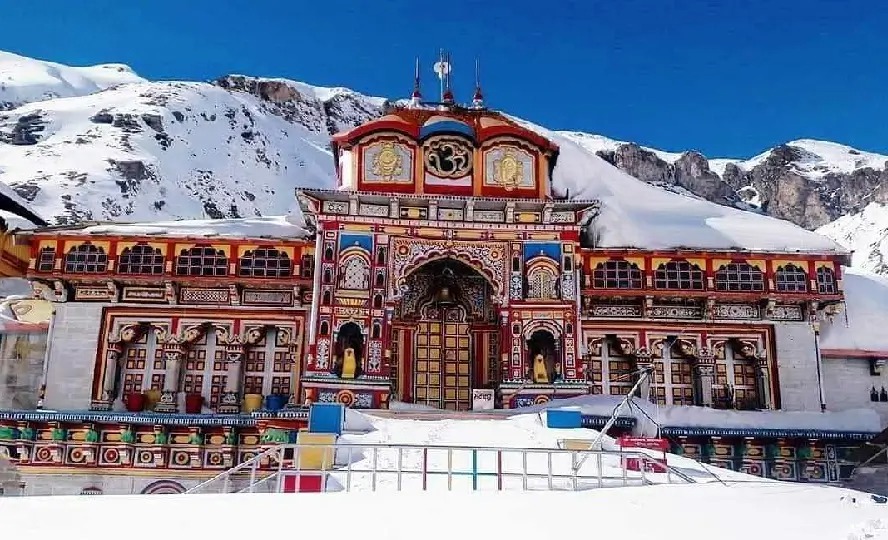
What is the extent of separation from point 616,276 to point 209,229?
1183 cm

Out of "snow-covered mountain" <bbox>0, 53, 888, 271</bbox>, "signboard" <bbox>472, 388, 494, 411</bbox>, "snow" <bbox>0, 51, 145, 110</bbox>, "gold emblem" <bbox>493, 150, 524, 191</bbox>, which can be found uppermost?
"snow" <bbox>0, 51, 145, 110</bbox>

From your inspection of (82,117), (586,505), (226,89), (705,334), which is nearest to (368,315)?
(705,334)

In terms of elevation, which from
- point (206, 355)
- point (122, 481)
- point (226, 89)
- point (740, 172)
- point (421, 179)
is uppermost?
point (226, 89)

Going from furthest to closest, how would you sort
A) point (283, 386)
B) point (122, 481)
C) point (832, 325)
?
point (832, 325) → point (283, 386) → point (122, 481)

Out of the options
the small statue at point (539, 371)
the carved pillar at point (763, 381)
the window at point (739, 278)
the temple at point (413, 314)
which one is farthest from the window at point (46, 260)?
the carved pillar at point (763, 381)

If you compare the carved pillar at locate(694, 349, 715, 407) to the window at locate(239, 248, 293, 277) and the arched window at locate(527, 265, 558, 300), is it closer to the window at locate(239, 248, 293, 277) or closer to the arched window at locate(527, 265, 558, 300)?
the arched window at locate(527, 265, 558, 300)

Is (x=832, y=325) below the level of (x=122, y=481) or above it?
above

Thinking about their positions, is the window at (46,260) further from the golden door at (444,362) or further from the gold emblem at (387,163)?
the golden door at (444,362)

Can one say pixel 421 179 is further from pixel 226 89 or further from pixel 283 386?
pixel 226 89

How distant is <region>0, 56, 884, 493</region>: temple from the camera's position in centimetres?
2027

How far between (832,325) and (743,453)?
5853 mm

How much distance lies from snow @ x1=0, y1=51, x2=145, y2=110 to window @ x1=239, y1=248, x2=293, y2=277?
78618mm

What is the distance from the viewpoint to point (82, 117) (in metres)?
79.1

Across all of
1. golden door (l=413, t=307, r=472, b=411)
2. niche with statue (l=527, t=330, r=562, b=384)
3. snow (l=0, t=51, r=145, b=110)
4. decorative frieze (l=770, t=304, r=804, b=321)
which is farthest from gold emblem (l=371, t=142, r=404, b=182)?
snow (l=0, t=51, r=145, b=110)
